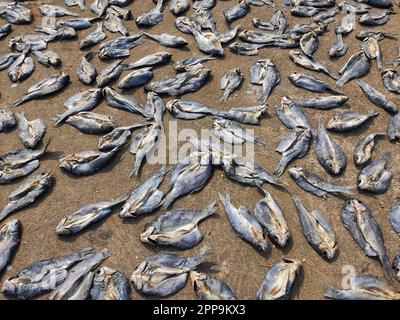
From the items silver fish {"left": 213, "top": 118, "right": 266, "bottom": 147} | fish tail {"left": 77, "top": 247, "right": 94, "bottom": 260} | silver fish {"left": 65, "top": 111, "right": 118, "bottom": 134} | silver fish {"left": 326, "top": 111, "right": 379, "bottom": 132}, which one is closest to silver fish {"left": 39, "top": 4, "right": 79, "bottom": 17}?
silver fish {"left": 65, "top": 111, "right": 118, "bottom": 134}

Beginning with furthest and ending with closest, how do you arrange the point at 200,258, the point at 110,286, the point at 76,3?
the point at 76,3 → the point at 200,258 → the point at 110,286

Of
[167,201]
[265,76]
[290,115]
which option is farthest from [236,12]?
[167,201]

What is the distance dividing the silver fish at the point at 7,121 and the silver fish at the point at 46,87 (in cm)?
Answer: 38

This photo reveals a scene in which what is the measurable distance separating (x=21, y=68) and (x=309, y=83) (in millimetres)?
5423

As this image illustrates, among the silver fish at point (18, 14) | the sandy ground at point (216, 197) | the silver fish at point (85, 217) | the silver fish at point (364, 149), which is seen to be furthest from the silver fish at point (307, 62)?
the silver fish at point (18, 14)

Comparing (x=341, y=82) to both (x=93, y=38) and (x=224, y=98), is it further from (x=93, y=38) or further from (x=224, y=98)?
(x=93, y=38)

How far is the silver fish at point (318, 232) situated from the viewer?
4.42 m

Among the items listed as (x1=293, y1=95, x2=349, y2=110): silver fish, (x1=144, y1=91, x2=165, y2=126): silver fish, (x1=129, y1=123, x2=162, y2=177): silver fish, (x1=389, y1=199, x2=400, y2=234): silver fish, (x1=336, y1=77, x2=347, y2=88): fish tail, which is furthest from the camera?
(x1=336, y1=77, x2=347, y2=88): fish tail

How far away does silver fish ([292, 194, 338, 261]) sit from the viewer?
442 centimetres

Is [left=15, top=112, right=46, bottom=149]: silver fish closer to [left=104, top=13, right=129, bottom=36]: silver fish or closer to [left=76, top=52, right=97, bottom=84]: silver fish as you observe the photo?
[left=76, top=52, right=97, bottom=84]: silver fish

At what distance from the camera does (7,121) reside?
19.9ft

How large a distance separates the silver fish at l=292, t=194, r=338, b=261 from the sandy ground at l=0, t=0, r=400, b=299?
80 mm

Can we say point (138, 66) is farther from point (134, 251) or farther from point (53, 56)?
point (134, 251)

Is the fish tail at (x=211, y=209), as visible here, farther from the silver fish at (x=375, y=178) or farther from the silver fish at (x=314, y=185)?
the silver fish at (x=375, y=178)
